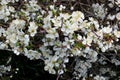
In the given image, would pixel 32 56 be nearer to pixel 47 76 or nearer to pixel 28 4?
pixel 28 4

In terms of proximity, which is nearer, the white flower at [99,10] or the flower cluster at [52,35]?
the flower cluster at [52,35]

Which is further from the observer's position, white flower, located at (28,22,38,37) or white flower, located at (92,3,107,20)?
white flower, located at (92,3,107,20)

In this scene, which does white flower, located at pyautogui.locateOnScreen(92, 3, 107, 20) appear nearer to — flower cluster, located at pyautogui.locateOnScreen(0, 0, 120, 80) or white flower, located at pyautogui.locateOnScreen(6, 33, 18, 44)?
flower cluster, located at pyautogui.locateOnScreen(0, 0, 120, 80)

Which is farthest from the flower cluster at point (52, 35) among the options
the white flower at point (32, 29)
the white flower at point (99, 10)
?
the white flower at point (99, 10)

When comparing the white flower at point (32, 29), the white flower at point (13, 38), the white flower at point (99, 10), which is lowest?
the white flower at point (99, 10)

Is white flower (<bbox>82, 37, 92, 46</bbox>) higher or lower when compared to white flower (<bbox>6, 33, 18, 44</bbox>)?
lower

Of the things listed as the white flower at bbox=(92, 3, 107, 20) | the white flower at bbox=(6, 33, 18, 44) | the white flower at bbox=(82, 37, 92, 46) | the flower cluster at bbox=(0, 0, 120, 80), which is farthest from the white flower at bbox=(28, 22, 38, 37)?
the white flower at bbox=(92, 3, 107, 20)

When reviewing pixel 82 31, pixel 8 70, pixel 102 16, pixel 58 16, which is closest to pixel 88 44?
pixel 82 31

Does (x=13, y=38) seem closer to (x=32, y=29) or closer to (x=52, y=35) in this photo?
(x=32, y=29)

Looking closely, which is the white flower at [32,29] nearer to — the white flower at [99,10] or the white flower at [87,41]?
the white flower at [87,41]
